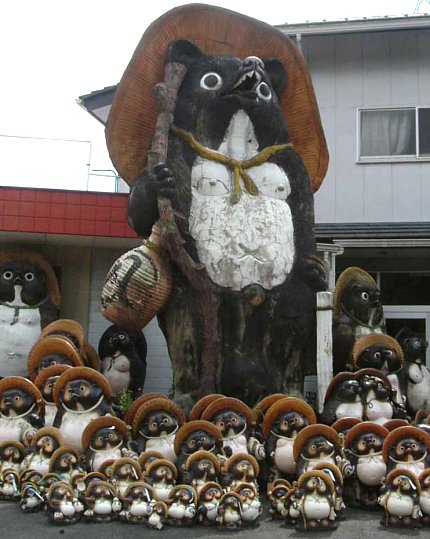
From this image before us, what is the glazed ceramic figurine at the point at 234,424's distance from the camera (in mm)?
4707

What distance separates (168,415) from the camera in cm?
479

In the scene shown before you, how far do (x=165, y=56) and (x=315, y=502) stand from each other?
3.84 metres

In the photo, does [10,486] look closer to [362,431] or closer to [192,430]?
[192,430]

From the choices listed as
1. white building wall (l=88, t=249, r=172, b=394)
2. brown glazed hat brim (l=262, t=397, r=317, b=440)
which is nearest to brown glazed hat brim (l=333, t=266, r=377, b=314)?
brown glazed hat brim (l=262, t=397, r=317, b=440)

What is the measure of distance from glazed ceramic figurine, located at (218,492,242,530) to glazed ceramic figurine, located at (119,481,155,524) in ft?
1.32

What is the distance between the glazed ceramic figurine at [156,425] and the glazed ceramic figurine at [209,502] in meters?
0.56

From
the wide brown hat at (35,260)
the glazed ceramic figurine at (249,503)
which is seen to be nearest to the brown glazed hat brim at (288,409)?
the glazed ceramic figurine at (249,503)

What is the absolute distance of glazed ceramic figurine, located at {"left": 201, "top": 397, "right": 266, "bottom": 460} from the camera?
4707 mm

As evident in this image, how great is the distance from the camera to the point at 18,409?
202 inches

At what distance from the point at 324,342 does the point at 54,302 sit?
330 centimetres

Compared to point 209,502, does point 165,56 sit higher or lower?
higher

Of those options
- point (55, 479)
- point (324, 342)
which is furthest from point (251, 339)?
point (55, 479)

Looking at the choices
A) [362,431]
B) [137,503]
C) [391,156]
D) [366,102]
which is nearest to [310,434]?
[362,431]

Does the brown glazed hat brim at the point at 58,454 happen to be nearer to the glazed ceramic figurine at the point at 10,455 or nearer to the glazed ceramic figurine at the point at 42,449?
the glazed ceramic figurine at the point at 42,449
